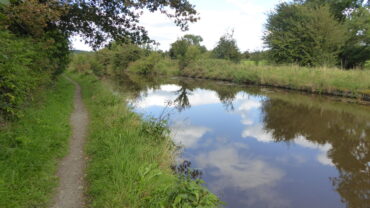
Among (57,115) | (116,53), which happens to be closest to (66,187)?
(57,115)

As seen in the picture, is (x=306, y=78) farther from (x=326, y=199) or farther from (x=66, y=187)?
(x=66, y=187)

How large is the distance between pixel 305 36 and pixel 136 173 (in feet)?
92.0

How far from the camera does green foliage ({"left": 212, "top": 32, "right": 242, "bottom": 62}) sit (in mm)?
38938

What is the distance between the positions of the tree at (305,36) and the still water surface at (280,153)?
45.9 feet

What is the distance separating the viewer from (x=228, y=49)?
39.9 m

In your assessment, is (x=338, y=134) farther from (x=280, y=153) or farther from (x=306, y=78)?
(x=306, y=78)

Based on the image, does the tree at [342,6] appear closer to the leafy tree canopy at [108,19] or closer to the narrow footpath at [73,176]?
the leafy tree canopy at [108,19]

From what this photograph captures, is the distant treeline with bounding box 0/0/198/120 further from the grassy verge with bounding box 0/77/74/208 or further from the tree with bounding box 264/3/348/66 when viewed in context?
the tree with bounding box 264/3/348/66

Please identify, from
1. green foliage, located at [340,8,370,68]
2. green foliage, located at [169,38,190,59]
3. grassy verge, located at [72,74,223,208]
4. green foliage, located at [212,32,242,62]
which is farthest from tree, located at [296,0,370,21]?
grassy verge, located at [72,74,223,208]

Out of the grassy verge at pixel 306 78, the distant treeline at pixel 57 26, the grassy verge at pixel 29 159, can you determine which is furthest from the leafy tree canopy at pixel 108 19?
the grassy verge at pixel 306 78

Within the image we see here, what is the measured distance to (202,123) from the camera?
11609mm

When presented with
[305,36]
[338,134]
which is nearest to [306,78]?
[305,36]

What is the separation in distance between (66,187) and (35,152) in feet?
4.03

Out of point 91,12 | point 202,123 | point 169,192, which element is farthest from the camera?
point 91,12
